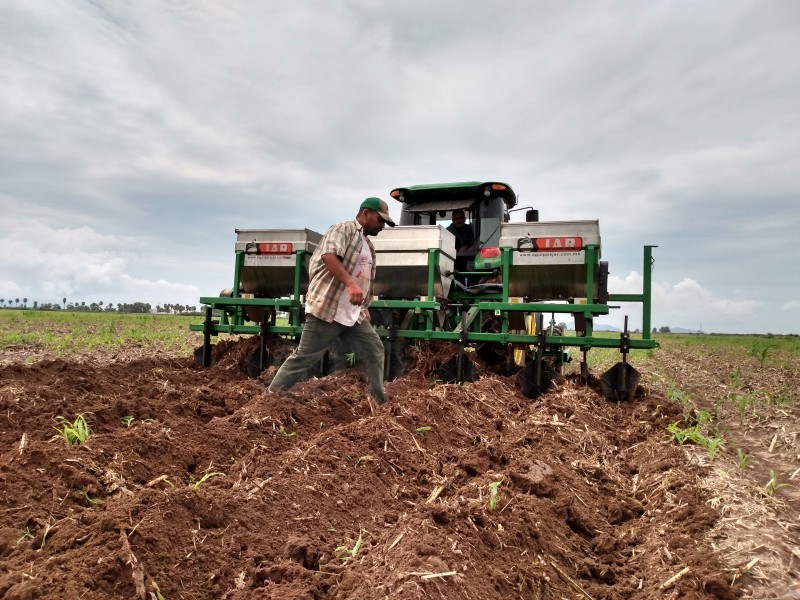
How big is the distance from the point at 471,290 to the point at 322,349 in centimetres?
303

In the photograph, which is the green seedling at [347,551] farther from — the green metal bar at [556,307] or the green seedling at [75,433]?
the green metal bar at [556,307]

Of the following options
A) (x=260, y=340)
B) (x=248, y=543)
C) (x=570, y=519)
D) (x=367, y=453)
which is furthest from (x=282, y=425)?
(x=260, y=340)

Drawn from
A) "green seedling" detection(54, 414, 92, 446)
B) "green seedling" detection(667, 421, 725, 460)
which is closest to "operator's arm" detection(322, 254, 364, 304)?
"green seedling" detection(54, 414, 92, 446)

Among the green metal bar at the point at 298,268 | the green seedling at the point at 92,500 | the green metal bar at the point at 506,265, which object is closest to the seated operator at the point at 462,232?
the green metal bar at the point at 506,265

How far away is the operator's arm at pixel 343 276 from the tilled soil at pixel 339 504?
3.32 ft

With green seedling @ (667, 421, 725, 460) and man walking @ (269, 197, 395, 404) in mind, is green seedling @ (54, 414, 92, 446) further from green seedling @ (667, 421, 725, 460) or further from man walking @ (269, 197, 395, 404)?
green seedling @ (667, 421, 725, 460)

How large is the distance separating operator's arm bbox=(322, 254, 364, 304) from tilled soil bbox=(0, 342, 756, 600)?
101 centimetres

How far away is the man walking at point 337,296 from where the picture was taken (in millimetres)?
5297

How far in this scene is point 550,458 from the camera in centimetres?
401

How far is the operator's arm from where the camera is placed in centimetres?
506

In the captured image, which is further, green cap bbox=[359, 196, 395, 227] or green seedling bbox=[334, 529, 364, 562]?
green cap bbox=[359, 196, 395, 227]

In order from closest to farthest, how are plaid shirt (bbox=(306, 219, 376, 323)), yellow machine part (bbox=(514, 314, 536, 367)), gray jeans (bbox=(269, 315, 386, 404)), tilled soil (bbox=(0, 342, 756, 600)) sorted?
tilled soil (bbox=(0, 342, 756, 600))
plaid shirt (bbox=(306, 219, 376, 323))
gray jeans (bbox=(269, 315, 386, 404))
yellow machine part (bbox=(514, 314, 536, 367))

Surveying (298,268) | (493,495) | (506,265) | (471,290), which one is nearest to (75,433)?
(493,495)

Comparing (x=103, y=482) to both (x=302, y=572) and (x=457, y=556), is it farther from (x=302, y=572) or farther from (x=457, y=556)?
(x=457, y=556)
